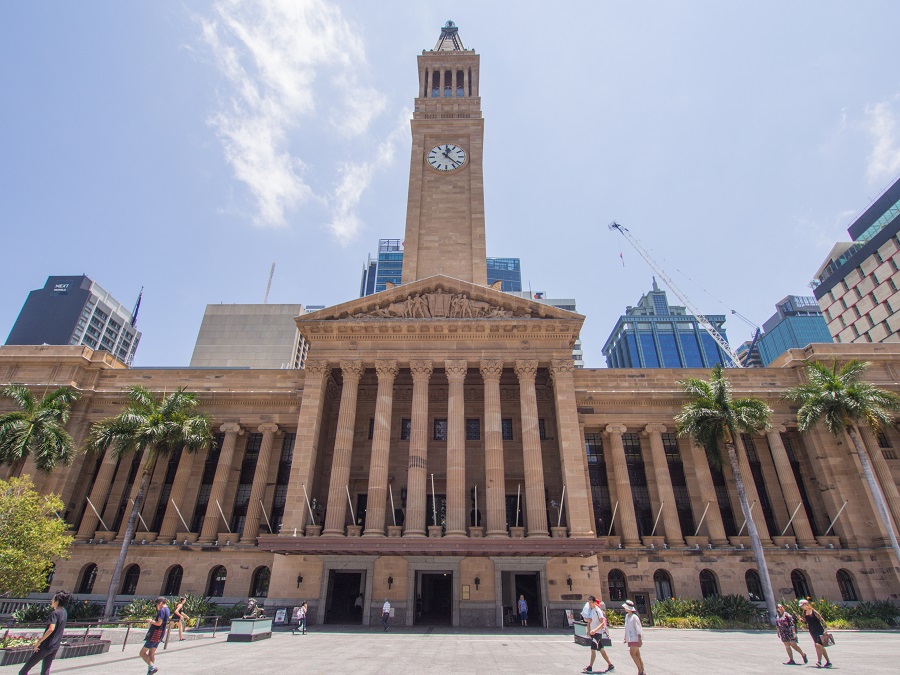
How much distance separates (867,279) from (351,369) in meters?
79.4

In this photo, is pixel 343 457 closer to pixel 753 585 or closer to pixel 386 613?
pixel 386 613

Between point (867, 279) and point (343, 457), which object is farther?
point (867, 279)

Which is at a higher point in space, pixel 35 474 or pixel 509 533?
pixel 35 474

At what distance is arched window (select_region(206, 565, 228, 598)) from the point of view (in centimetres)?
3516

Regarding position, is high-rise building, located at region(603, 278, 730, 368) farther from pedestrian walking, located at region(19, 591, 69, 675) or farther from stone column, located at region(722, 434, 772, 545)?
pedestrian walking, located at region(19, 591, 69, 675)

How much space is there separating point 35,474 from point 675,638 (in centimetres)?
4400

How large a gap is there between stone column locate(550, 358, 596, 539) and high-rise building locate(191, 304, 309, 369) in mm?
61893

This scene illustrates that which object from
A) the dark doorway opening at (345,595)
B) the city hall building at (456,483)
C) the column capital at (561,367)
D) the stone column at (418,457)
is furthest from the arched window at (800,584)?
the dark doorway opening at (345,595)

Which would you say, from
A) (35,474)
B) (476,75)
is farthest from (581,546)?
(476,75)

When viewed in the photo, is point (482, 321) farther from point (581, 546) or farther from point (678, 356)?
point (678, 356)

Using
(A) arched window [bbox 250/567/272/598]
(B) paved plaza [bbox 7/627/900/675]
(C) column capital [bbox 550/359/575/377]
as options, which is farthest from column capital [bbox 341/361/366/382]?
(B) paved plaza [bbox 7/627/900/675]

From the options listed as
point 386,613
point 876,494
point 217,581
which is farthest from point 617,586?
point 217,581

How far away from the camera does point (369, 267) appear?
16175 centimetres

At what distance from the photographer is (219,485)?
124ft
